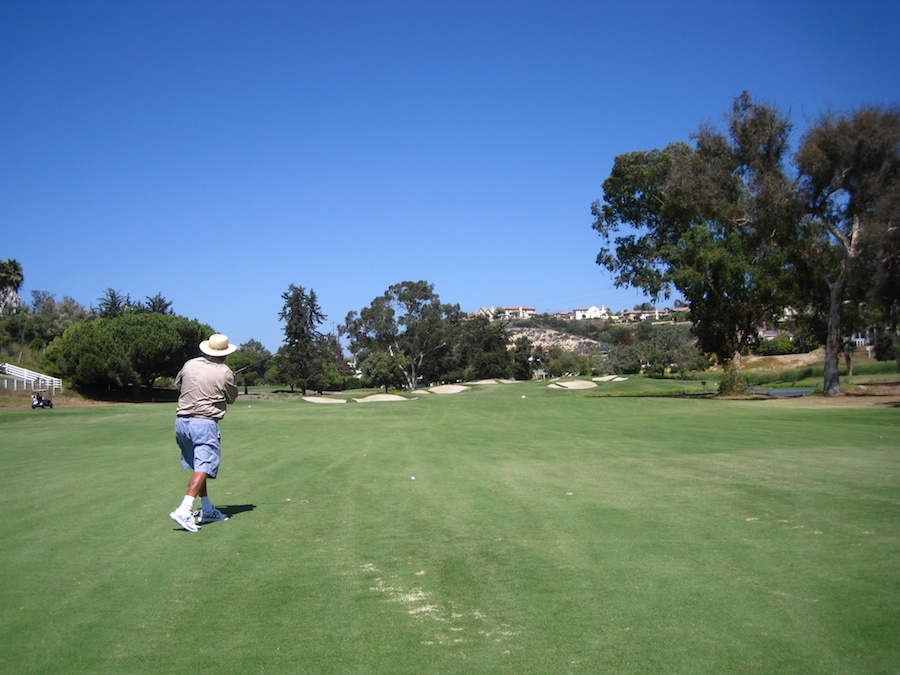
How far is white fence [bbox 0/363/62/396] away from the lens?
168 feet

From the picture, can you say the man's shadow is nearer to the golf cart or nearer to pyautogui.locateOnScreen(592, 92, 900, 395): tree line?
pyautogui.locateOnScreen(592, 92, 900, 395): tree line

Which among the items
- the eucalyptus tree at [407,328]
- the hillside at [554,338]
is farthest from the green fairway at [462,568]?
the hillside at [554,338]

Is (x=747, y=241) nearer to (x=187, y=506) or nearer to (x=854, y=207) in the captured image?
(x=854, y=207)

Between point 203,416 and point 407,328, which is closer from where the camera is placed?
point 203,416

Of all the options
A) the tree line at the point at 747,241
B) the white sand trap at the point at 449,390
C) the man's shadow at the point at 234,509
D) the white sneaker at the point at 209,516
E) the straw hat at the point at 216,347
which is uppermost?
the tree line at the point at 747,241

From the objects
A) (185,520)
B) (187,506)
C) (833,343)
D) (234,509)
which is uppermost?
(833,343)

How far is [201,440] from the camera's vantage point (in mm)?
8125

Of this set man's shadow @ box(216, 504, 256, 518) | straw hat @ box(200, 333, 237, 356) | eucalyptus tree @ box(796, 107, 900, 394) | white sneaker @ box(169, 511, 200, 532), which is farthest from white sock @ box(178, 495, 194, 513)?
eucalyptus tree @ box(796, 107, 900, 394)

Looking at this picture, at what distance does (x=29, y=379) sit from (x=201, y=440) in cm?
5216

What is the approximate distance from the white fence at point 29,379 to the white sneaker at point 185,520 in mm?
50481

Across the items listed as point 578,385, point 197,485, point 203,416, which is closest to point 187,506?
point 197,485

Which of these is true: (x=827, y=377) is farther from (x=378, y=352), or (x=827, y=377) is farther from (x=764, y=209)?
(x=378, y=352)

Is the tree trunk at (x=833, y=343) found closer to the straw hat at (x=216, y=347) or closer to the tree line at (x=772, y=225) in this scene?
the tree line at (x=772, y=225)

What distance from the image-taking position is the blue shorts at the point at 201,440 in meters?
8.11
